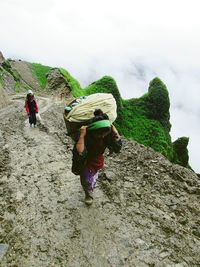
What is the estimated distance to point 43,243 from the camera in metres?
Answer: 7.36

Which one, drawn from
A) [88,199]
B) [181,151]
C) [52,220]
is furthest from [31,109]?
[181,151]

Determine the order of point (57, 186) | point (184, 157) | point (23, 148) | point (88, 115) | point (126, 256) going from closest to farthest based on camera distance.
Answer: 1. point (126, 256)
2. point (88, 115)
3. point (57, 186)
4. point (23, 148)
5. point (184, 157)

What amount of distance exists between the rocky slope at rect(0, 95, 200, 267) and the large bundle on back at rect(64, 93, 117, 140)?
6.84ft

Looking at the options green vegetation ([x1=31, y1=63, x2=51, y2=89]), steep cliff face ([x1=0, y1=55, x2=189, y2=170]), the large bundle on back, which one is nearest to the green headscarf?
the large bundle on back

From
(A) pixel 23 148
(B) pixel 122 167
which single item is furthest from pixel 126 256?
(A) pixel 23 148

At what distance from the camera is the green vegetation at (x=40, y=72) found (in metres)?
64.7

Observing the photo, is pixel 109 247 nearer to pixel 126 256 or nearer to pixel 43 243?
pixel 126 256

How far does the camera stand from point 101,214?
841 centimetres

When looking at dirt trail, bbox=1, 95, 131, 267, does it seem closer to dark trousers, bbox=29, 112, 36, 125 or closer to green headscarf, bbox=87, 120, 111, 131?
green headscarf, bbox=87, 120, 111, 131

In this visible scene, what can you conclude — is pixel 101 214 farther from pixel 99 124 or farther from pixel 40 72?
pixel 40 72

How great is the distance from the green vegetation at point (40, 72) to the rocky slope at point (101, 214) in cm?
5108

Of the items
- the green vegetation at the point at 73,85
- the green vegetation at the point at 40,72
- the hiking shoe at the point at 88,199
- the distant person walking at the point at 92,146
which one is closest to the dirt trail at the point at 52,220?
the hiking shoe at the point at 88,199

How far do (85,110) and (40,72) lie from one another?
Answer: 6593 centimetres

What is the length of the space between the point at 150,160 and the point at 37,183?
4082 mm
